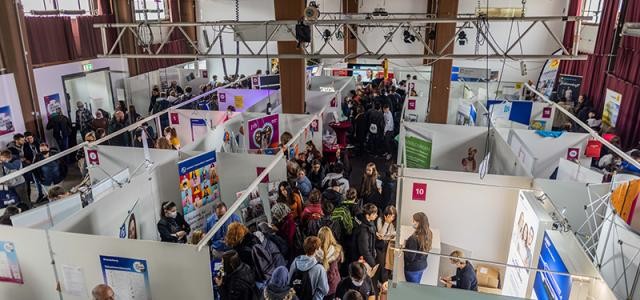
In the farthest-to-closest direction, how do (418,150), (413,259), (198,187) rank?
(418,150)
(198,187)
(413,259)

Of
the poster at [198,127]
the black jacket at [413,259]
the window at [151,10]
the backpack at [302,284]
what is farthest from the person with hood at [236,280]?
the window at [151,10]

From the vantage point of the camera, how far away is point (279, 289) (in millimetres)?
3168

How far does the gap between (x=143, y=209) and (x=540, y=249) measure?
3972mm

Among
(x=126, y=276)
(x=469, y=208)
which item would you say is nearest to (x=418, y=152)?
(x=469, y=208)

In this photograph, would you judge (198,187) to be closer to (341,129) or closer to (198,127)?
(198,127)

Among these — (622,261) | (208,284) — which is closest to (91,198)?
(208,284)

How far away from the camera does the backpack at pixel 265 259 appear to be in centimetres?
372

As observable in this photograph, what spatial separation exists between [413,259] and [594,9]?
11644 mm

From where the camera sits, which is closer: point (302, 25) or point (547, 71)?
point (302, 25)

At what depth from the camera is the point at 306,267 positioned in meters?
3.53

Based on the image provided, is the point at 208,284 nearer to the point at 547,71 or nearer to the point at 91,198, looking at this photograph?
the point at 91,198

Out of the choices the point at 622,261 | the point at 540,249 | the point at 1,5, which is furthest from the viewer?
the point at 1,5

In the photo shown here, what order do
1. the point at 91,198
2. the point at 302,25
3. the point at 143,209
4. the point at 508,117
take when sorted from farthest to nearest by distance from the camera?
the point at 508,117
the point at 302,25
the point at 143,209
the point at 91,198

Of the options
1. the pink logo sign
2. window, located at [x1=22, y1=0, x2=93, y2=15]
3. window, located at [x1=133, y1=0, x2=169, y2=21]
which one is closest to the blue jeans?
the pink logo sign
